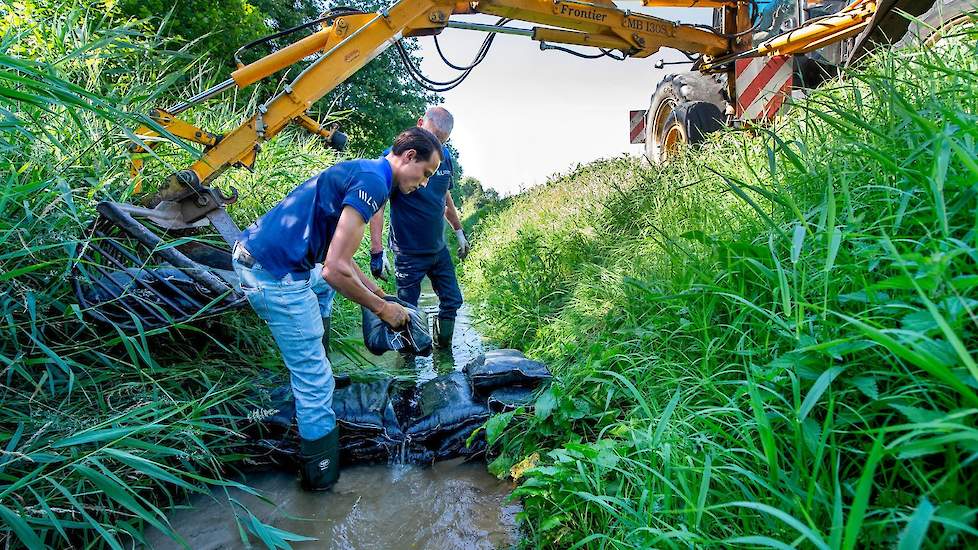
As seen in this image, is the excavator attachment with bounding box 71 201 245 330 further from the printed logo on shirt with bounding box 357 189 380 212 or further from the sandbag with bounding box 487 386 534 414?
the sandbag with bounding box 487 386 534 414

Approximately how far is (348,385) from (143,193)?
2128 millimetres

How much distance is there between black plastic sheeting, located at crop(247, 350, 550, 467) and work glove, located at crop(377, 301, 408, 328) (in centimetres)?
51

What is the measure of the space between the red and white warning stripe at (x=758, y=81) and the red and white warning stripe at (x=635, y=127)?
1.77 meters

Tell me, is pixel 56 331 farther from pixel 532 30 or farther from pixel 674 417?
pixel 532 30

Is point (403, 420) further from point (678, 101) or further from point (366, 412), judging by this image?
point (678, 101)

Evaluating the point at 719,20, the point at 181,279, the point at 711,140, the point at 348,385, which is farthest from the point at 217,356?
the point at 719,20

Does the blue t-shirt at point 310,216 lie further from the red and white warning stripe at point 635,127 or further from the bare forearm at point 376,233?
the red and white warning stripe at point 635,127

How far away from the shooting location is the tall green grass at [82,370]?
5.10 feet

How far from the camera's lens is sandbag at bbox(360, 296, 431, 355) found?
2623 mm

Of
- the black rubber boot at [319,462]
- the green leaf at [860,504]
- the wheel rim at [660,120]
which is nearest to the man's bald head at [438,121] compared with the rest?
the black rubber boot at [319,462]

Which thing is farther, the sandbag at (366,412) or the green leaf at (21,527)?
the sandbag at (366,412)

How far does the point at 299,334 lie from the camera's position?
2.34 m

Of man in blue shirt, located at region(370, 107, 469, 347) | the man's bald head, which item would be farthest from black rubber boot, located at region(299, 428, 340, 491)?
the man's bald head

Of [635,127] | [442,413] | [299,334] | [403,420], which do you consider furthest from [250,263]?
[635,127]
